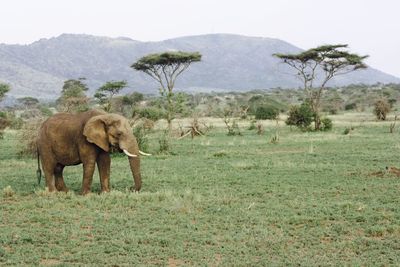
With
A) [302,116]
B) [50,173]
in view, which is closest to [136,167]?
[50,173]

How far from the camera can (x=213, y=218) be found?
1044 cm

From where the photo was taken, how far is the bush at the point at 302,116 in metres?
34.9

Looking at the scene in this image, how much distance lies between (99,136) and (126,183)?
8.51ft

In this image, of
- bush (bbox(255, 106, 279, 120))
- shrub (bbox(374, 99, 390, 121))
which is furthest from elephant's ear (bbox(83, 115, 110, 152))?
bush (bbox(255, 106, 279, 120))

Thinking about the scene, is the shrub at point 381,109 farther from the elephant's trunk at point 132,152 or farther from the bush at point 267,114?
the elephant's trunk at point 132,152

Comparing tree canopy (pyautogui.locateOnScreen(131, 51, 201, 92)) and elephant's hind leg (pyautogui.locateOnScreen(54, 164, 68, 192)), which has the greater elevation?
tree canopy (pyautogui.locateOnScreen(131, 51, 201, 92))

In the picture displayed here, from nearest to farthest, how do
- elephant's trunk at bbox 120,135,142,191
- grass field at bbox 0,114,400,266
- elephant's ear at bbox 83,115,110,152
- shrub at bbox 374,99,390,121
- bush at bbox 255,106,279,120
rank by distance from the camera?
grass field at bbox 0,114,400,266 < elephant's ear at bbox 83,115,110,152 < elephant's trunk at bbox 120,135,142,191 < shrub at bbox 374,99,390,121 < bush at bbox 255,106,279,120

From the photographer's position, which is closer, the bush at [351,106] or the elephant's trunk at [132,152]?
the elephant's trunk at [132,152]

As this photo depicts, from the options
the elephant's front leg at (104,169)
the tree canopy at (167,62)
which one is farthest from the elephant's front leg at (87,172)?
the tree canopy at (167,62)

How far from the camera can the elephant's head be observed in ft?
40.3

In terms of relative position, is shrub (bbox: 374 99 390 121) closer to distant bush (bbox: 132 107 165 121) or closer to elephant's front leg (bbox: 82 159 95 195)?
distant bush (bbox: 132 107 165 121)

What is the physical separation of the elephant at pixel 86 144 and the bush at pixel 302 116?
23.5m

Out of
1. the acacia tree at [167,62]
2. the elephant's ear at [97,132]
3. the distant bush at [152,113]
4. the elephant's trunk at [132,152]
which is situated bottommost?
the distant bush at [152,113]

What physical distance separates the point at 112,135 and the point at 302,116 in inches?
953
